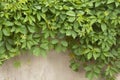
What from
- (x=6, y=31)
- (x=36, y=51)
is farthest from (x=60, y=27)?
(x=6, y=31)

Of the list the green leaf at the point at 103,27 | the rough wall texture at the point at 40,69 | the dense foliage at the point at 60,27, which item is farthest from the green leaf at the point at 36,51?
the green leaf at the point at 103,27

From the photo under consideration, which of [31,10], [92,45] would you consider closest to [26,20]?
[31,10]

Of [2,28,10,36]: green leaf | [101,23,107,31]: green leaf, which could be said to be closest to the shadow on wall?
[2,28,10,36]: green leaf

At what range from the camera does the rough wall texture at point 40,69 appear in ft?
9.17

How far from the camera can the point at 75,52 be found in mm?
2697

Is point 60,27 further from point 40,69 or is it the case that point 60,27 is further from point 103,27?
point 40,69

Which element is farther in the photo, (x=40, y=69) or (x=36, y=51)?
(x=40, y=69)

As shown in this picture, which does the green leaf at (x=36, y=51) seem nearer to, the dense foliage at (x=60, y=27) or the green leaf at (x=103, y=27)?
the dense foliage at (x=60, y=27)

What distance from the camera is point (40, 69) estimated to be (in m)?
2.85

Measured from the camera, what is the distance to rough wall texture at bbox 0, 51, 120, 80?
2.79 meters

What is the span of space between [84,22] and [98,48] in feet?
1.11

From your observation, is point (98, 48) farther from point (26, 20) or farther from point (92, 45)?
point (26, 20)

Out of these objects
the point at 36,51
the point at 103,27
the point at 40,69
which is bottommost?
the point at 40,69

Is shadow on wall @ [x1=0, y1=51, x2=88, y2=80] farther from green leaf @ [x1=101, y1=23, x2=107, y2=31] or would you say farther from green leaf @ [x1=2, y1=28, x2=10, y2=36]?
green leaf @ [x1=101, y1=23, x2=107, y2=31]
